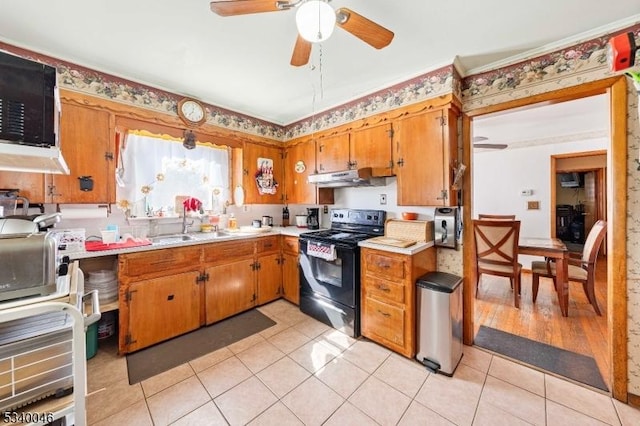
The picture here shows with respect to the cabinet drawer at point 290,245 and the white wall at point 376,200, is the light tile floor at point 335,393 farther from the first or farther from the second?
the white wall at point 376,200

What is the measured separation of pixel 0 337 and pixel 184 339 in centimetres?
148

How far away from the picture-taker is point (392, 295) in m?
2.11

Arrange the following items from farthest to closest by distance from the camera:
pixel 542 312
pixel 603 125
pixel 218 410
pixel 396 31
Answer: pixel 603 125, pixel 542 312, pixel 396 31, pixel 218 410

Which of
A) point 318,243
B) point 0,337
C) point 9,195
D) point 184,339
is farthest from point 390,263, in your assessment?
point 9,195

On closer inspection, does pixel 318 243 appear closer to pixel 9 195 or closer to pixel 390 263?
pixel 390 263

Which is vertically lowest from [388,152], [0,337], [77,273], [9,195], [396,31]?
[0,337]

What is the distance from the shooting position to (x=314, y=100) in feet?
9.73

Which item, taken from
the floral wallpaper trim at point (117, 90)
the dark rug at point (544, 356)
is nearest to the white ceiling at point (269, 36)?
the floral wallpaper trim at point (117, 90)

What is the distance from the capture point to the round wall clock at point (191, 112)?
2.70 meters

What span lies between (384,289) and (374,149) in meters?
1.44

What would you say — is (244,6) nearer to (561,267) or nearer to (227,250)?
(227,250)

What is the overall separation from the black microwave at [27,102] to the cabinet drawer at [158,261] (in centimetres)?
125

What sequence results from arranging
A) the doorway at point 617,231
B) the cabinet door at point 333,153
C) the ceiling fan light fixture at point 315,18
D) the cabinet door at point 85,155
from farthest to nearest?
the cabinet door at point 333,153 < the cabinet door at point 85,155 < the doorway at point 617,231 < the ceiling fan light fixture at point 315,18

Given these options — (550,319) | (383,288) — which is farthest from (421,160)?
(550,319)
